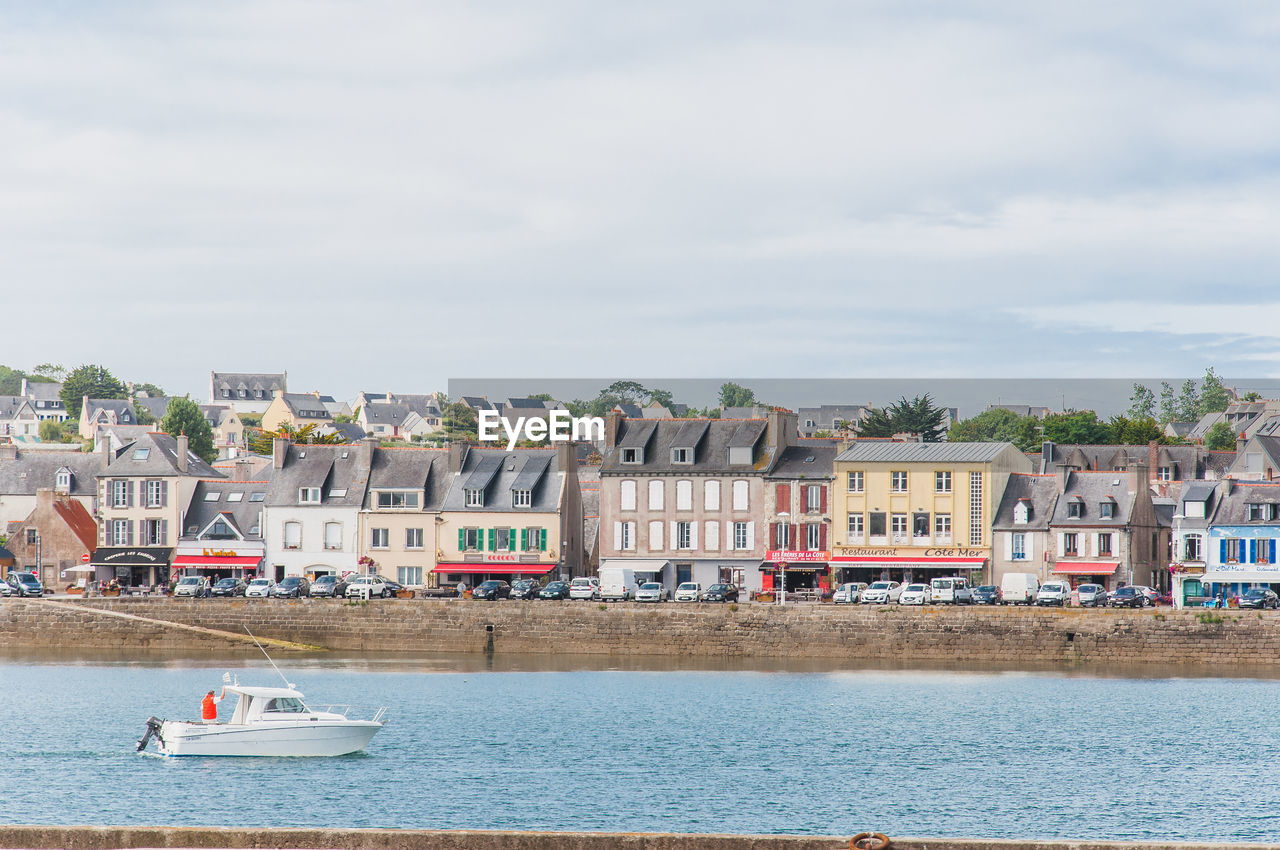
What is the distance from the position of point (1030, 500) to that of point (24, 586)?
4745cm

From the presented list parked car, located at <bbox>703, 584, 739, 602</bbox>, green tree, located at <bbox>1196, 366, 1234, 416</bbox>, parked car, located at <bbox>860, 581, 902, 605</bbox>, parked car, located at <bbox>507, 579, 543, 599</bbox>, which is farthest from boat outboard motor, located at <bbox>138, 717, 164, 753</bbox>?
green tree, located at <bbox>1196, 366, 1234, 416</bbox>

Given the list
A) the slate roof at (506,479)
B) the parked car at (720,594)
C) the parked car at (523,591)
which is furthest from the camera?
the slate roof at (506,479)

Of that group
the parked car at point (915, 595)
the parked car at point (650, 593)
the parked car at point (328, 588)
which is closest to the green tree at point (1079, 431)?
the parked car at point (915, 595)

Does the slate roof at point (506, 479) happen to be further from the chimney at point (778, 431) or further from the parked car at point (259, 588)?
the chimney at point (778, 431)

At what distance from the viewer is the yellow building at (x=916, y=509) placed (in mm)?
76062

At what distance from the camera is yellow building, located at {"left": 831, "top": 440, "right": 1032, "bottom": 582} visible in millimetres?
76062

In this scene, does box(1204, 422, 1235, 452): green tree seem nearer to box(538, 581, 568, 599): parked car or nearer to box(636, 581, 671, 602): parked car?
box(636, 581, 671, 602): parked car

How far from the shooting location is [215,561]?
82562 mm

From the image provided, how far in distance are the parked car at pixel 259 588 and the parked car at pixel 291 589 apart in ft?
0.81

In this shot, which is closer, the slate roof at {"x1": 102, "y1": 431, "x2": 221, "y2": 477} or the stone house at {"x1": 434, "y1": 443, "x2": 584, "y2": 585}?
the stone house at {"x1": 434, "y1": 443, "x2": 584, "y2": 585}

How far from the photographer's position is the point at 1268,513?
73.1 m

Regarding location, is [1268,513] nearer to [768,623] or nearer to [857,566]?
[857,566]

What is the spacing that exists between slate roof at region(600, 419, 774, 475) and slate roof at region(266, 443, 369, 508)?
13.0 meters

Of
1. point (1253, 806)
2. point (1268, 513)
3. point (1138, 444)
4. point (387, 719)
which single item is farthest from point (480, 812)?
point (1138, 444)
